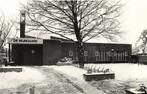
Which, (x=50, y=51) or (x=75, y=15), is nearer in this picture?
(x=75, y=15)

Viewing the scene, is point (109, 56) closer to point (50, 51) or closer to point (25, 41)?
point (50, 51)

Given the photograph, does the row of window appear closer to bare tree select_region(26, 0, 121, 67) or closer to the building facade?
the building facade

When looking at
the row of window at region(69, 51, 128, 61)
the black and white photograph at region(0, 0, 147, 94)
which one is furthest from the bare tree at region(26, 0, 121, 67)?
the row of window at region(69, 51, 128, 61)

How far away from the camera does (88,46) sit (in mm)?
40594

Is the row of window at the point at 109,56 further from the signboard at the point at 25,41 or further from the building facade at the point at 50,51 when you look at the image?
the signboard at the point at 25,41

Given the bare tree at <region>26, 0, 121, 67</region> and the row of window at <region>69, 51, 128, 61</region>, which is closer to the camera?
the bare tree at <region>26, 0, 121, 67</region>

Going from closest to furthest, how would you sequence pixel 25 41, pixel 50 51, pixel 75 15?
pixel 75 15 → pixel 25 41 → pixel 50 51

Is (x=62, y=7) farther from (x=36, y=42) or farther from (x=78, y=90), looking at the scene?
(x=78, y=90)

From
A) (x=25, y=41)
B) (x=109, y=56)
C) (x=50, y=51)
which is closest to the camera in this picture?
(x=25, y=41)

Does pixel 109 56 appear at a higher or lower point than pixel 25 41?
lower

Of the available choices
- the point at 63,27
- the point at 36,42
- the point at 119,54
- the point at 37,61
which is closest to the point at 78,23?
the point at 63,27

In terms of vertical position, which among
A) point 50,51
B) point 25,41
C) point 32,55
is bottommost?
point 32,55

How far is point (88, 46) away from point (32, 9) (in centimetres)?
1638

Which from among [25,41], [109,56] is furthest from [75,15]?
[109,56]
